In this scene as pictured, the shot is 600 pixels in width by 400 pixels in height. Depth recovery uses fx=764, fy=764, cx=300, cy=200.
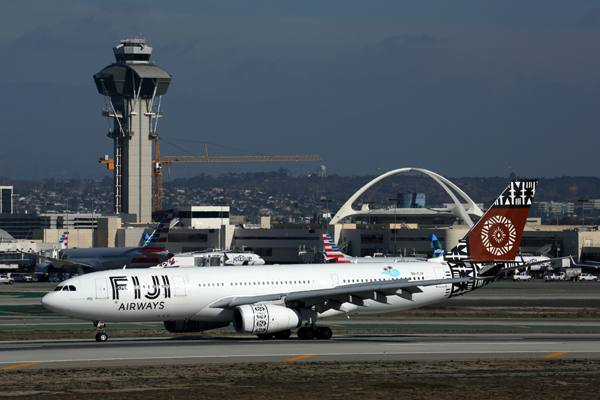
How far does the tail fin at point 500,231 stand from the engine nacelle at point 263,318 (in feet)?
42.8

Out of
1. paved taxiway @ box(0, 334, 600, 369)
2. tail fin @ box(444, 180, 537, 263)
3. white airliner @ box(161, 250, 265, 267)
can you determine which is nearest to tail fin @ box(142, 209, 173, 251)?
white airliner @ box(161, 250, 265, 267)

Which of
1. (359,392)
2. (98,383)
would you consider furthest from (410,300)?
(98,383)

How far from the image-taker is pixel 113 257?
130 m

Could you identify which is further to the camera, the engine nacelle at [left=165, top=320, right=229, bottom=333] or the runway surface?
the engine nacelle at [left=165, top=320, right=229, bottom=333]

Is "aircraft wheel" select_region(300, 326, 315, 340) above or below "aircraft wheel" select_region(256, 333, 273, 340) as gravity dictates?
above

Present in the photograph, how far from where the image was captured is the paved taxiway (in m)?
33.7

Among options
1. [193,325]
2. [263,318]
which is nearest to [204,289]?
[193,325]

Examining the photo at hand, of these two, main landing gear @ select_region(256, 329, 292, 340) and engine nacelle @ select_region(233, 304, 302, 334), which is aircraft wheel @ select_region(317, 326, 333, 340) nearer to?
main landing gear @ select_region(256, 329, 292, 340)

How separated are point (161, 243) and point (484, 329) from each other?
72868mm

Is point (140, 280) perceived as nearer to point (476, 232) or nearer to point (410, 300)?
point (410, 300)

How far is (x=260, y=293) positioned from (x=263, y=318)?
3.10 metres

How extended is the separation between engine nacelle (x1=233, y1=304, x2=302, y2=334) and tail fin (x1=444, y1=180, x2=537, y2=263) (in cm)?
1304

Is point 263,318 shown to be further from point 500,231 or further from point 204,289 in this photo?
point 500,231

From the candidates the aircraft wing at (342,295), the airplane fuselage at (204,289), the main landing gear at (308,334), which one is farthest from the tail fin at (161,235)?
the aircraft wing at (342,295)
